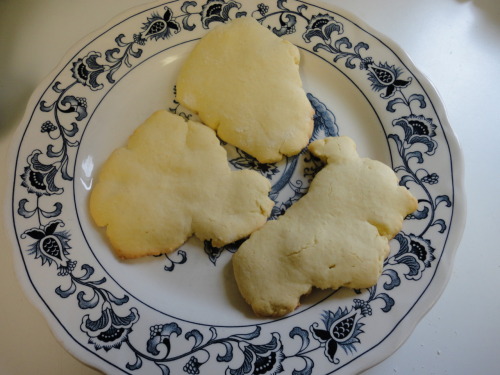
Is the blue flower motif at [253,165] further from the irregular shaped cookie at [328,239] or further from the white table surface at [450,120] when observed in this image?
the white table surface at [450,120]

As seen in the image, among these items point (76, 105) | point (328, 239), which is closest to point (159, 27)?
point (76, 105)

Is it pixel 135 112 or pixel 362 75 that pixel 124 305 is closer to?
pixel 135 112

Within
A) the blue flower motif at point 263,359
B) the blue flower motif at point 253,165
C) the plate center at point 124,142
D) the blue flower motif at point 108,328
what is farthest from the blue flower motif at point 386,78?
the blue flower motif at point 108,328

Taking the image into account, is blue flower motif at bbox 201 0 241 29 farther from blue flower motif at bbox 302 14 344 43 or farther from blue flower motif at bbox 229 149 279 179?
blue flower motif at bbox 229 149 279 179

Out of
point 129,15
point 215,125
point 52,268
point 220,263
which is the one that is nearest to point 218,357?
point 220,263

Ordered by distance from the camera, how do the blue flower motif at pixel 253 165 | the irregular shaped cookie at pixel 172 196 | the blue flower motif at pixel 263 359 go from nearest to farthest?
the blue flower motif at pixel 263 359
the irregular shaped cookie at pixel 172 196
the blue flower motif at pixel 253 165

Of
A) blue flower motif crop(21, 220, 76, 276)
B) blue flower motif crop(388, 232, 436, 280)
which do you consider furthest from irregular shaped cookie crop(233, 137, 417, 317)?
blue flower motif crop(21, 220, 76, 276)
